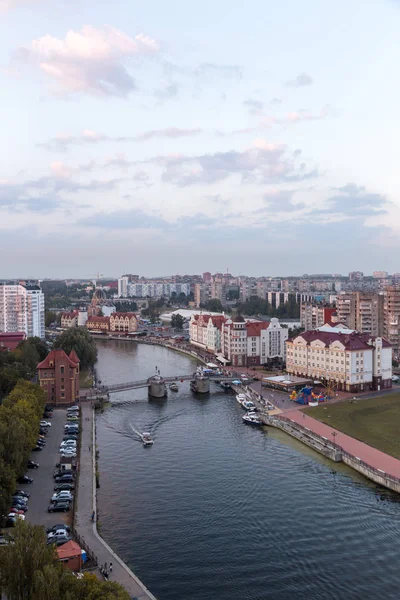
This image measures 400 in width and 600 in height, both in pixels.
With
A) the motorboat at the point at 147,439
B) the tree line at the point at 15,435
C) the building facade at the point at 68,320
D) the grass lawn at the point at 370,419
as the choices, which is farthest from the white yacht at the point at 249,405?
the building facade at the point at 68,320

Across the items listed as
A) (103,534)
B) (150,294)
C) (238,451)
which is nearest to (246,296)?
(150,294)

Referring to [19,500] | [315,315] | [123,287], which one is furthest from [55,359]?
[123,287]

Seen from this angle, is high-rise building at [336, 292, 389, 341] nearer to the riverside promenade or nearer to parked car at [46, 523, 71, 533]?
the riverside promenade

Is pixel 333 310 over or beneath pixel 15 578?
over

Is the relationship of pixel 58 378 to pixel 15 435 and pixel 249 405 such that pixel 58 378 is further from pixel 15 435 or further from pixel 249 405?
pixel 15 435

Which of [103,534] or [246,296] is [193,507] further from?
[246,296]

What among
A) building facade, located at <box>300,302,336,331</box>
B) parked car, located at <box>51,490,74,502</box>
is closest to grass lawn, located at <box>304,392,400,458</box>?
parked car, located at <box>51,490,74,502</box>

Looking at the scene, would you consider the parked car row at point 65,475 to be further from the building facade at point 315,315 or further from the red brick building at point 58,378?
the building facade at point 315,315
